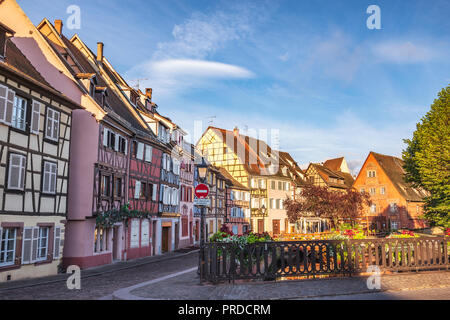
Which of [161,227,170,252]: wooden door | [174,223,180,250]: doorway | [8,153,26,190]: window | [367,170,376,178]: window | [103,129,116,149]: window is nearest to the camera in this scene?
[8,153,26,190]: window

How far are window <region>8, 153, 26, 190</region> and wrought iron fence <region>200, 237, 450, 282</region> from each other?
320 inches

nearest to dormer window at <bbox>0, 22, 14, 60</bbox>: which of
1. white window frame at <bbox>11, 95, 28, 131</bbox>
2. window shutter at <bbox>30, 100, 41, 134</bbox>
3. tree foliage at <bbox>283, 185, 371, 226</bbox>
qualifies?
white window frame at <bbox>11, 95, 28, 131</bbox>

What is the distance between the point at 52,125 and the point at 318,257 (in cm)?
A: 1235

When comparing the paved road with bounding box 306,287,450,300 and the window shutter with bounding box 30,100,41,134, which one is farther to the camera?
the window shutter with bounding box 30,100,41,134

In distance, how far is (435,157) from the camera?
98.0 feet

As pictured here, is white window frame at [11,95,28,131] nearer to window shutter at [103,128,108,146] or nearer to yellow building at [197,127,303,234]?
window shutter at [103,128,108,146]

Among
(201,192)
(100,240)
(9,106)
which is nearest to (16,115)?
(9,106)

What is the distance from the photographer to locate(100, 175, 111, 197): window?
71.9ft

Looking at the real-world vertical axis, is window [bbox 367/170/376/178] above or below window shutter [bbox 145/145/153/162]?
above

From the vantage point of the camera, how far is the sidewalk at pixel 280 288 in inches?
400

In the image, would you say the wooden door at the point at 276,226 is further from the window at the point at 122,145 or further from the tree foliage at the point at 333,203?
the window at the point at 122,145

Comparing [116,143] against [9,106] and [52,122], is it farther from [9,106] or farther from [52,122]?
[9,106]

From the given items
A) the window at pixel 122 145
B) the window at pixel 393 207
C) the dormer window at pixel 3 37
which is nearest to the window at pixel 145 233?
the window at pixel 122 145

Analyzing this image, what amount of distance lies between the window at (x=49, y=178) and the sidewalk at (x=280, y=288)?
7694mm
